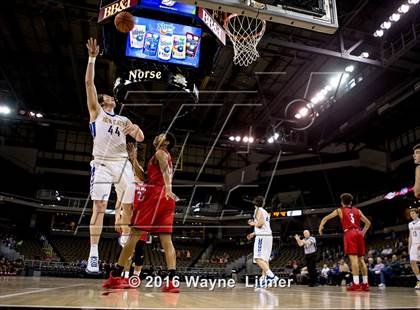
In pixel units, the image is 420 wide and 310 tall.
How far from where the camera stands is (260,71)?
47.3 feet

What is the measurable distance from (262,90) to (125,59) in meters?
9.12

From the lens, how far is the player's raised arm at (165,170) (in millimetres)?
3746

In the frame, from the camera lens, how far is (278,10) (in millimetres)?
4715

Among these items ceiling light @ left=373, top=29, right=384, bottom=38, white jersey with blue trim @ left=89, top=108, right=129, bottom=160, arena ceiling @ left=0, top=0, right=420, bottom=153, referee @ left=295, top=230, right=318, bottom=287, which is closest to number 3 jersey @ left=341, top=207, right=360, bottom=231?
referee @ left=295, top=230, right=318, bottom=287

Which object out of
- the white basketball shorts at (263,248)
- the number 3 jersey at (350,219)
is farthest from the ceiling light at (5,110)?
the number 3 jersey at (350,219)

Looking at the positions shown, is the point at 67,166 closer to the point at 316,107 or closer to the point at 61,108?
the point at 61,108

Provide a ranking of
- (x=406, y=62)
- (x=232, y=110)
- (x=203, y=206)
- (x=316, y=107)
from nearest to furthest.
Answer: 1. (x=406, y=62)
2. (x=316, y=107)
3. (x=232, y=110)
4. (x=203, y=206)

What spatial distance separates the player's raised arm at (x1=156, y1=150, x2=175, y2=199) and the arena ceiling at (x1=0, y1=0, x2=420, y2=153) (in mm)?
7413

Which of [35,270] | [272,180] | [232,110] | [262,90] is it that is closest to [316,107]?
[262,90]

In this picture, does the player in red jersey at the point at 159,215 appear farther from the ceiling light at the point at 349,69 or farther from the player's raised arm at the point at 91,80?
the ceiling light at the point at 349,69

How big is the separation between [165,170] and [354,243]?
3.74 meters

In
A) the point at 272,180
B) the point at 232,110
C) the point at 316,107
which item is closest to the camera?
the point at 316,107

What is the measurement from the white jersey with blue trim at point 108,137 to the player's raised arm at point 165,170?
0.47 meters

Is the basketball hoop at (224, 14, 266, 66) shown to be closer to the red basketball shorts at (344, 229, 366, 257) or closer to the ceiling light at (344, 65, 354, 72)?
the red basketball shorts at (344, 229, 366, 257)
